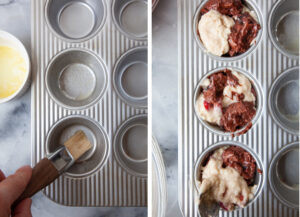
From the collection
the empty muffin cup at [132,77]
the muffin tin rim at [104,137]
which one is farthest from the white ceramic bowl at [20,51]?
the empty muffin cup at [132,77]

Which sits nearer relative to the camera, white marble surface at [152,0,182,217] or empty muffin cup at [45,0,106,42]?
white marble surface at [152,0,182,217]

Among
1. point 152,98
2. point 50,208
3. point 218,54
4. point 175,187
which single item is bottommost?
point 50,208

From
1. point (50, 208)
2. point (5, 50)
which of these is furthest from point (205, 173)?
point (5, 50)

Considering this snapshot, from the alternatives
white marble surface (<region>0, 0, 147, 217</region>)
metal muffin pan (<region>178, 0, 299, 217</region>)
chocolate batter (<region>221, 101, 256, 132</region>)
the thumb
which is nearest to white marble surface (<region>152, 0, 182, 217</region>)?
metal muffin pan (<region>178, 0, 299, 217</region>)

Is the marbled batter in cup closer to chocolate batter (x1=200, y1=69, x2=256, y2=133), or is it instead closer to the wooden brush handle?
chocolate batter (x1=200, y1=69, x2=256, y2=133)

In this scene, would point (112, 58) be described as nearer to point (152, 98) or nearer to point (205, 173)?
point (152, 98)
